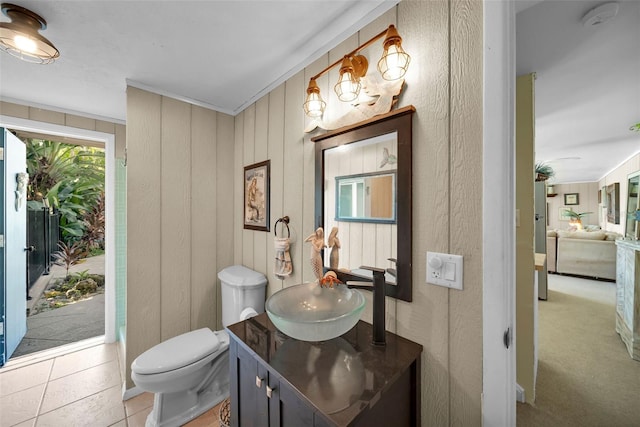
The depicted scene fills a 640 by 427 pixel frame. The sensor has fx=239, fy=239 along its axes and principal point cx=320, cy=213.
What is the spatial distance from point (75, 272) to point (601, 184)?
13426mm

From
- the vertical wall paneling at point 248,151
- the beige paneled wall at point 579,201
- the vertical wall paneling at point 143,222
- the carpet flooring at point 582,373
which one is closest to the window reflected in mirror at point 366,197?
the vertical wall paneling at point 248,151

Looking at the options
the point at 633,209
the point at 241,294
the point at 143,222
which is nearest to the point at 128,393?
the point at 241,294

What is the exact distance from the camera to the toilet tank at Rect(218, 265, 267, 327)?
6.11ft

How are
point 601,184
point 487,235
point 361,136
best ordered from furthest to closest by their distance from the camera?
point 601,184, point 361,136, point 487,235

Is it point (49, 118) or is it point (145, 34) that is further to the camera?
point (49, 118)

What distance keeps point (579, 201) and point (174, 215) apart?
463 inches

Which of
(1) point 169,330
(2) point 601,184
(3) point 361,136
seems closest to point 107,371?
(1) point 169,330

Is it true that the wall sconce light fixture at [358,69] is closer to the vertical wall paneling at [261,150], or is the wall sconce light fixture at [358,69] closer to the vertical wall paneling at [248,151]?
the vertical wall paneling at [261,150]

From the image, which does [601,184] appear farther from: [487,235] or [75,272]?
[75,272]

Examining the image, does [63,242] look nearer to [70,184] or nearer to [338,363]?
[70,184]

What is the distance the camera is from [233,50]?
1.51m

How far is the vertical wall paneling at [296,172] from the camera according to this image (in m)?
1.61

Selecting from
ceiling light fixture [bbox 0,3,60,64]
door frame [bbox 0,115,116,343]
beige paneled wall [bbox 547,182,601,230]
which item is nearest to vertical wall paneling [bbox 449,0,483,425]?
ceiling light fixture [bbox 0,3,60,64]

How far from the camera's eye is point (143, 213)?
6.26 feet
